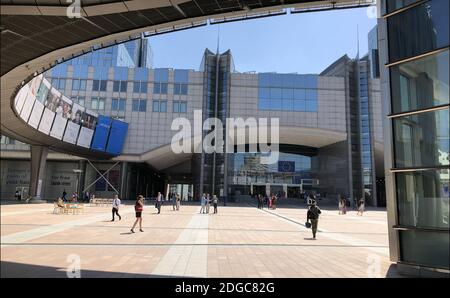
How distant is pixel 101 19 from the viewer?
10516mm

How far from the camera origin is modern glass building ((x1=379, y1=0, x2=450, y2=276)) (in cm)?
799

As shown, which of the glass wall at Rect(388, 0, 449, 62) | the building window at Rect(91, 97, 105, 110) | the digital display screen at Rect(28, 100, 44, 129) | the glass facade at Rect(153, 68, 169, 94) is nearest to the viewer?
the glass wall at Rect(388, 0, 449, 62)

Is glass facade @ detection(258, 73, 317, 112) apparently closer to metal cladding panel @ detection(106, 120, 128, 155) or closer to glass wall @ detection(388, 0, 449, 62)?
metal cladding panel @ detection(106, 120, 128, 155)

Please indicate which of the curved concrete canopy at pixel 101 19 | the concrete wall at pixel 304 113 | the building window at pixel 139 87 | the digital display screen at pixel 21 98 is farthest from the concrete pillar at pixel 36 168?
the curved concrete canopy at pixel 101 19

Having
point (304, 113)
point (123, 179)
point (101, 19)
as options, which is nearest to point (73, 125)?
point (123, 179)

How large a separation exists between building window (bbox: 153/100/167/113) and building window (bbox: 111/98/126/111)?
4584 mm

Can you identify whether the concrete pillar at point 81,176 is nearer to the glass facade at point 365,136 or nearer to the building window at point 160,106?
the building window at point 160,106

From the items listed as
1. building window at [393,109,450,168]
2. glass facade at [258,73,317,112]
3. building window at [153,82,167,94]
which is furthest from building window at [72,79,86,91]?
building window at [393,109,450,168]

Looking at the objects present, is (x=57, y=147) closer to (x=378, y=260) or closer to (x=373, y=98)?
(x=378, y=260)

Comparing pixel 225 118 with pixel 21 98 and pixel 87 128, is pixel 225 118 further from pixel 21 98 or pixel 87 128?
pixel 21 98

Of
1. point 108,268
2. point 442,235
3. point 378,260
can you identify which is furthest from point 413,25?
point 108,268

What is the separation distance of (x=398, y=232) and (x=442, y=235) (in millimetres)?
1184

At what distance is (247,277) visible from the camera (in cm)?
750
